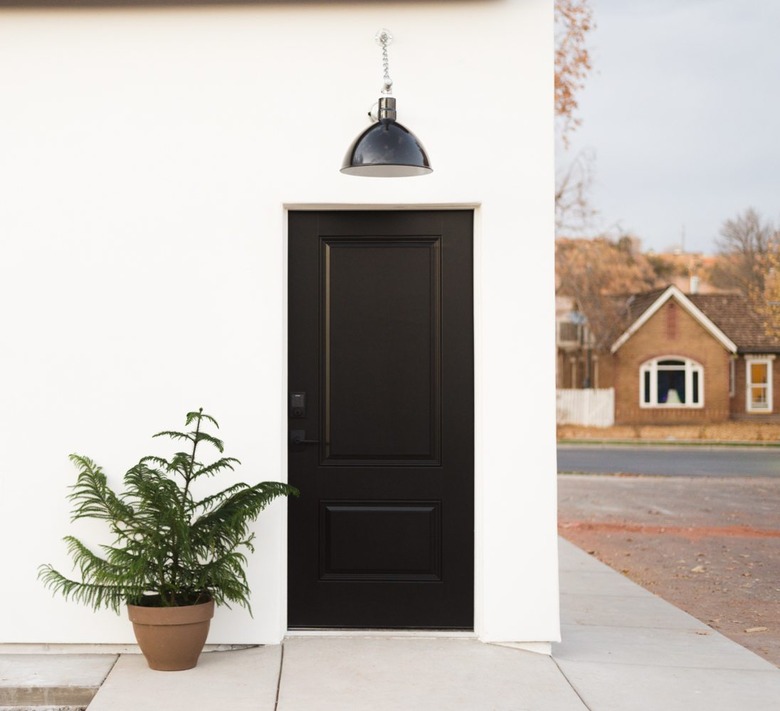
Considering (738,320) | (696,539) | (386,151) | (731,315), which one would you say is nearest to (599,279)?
(731,315)

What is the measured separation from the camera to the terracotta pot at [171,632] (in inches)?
192

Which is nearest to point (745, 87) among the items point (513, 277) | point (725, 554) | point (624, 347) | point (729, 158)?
point (729, 158)

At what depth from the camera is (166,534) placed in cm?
497

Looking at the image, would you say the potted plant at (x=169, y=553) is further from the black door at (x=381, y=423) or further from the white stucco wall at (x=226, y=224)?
the black door at (x=381, y=423)

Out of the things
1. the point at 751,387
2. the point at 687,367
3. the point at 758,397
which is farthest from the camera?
the point at 751,387

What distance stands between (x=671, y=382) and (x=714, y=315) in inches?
134

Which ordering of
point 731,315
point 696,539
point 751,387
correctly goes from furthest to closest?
point 731,315 < point 751,387 < point 696,539

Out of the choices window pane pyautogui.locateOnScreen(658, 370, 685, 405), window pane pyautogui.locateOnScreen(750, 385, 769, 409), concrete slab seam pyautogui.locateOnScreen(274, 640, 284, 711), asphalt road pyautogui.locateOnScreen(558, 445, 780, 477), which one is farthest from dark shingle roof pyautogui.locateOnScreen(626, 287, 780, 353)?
concrete slab seam pyautogui.locateOnScreen(274, 640, 284, 711)

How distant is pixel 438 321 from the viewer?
5688 mm

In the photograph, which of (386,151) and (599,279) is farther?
(599,279)

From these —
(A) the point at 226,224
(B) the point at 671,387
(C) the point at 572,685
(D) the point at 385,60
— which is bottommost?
(C) the point at 572,685

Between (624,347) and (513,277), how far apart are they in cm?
2990

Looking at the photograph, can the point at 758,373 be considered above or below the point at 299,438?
above

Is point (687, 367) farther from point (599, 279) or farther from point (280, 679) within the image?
point (280, 679)
